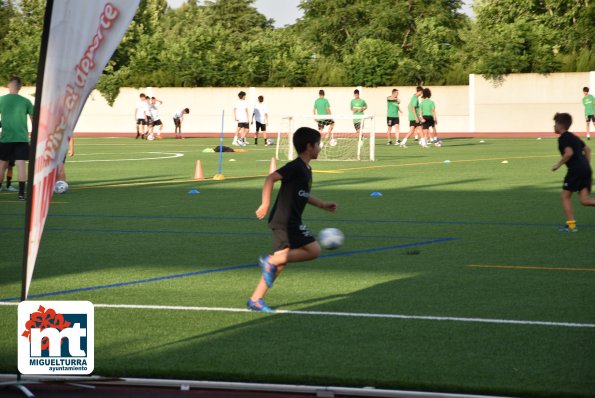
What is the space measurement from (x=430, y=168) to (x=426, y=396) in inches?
827

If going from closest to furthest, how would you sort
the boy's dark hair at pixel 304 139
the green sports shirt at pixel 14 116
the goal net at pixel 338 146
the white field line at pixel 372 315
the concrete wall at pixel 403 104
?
the white field line at pixel 372 315 → the boy's dark hair at pixel 304 139 → the green sports shirt at pixel 14 116 → the goal net at pixel 338 146 → the concrete wall at pixel 403 104

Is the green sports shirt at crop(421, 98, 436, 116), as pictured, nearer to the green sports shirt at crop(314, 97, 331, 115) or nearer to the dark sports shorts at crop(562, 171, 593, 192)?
the green sports shirt at crop(314, 97, 331, 115)

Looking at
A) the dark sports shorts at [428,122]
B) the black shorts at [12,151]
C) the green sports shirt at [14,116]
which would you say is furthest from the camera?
the dark sports shorts at [428,122]

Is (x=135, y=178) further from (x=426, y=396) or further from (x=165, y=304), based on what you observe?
(x=426, y=396)

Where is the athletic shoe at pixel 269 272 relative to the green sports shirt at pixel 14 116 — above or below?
below

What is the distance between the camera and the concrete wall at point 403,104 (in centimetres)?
5888

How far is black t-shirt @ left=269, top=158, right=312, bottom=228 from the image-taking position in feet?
28.1

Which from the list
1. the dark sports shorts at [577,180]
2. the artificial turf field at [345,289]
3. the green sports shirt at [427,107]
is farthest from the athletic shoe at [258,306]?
the green sports shirt at [427,107]

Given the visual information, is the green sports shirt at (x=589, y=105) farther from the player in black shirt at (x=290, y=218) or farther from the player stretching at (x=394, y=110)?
the player in black shirt at (x=290, y=218)

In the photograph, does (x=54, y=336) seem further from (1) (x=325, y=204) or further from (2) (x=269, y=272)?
(1) (x=325, y=204)

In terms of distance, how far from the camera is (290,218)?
859cm

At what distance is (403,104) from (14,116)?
44930mm

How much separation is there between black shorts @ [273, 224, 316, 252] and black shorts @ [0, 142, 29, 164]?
11042mm

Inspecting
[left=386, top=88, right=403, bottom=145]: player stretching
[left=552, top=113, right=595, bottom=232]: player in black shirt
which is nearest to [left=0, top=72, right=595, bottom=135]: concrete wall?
[left=386, top=88, right=403, bottom=145]: player stretching
